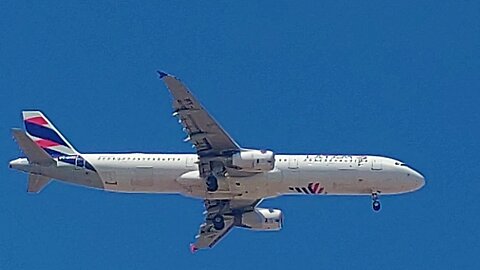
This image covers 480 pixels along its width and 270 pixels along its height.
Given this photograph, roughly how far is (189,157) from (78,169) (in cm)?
849

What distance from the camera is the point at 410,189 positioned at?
314ft

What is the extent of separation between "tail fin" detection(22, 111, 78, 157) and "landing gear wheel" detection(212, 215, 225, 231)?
12.8m

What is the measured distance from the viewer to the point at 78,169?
97.2 meters

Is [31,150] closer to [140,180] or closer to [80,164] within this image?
[80,164]

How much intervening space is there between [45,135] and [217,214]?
15.2m

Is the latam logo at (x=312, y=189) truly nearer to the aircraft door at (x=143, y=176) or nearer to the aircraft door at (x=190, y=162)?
the aircraft door at (x=190, y=162)

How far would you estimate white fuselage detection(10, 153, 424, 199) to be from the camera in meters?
94.5

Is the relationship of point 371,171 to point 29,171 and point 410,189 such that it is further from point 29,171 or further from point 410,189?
point 29,171

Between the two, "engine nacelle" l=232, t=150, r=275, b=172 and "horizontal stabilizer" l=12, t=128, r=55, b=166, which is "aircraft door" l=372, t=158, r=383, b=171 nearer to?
"engine nacelle" l=232, t=150, r=275, b=172

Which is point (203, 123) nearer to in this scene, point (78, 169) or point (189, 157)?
point (189, 157)

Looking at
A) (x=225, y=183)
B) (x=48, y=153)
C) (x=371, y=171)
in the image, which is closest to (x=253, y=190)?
(x=225, y=183)

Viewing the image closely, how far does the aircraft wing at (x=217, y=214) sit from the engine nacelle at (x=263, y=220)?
522 millimetres

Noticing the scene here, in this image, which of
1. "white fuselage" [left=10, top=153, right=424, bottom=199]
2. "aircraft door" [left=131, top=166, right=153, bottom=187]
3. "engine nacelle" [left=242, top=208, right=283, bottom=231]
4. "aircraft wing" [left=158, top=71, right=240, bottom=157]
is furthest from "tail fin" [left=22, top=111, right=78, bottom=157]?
"engine nacelle" [left=242, top=208, right=283, bottom=231]

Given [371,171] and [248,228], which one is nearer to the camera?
[371,171]
